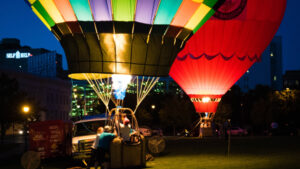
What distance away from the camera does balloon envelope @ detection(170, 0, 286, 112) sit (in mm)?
29422

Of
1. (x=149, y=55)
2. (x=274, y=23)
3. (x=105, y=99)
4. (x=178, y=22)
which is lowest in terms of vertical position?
(x=105, y=99)

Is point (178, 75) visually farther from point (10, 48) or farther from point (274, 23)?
point (10, 48)

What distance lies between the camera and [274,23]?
100ft

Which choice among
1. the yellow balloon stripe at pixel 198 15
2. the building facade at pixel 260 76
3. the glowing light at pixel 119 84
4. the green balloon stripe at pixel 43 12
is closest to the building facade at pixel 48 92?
the glowing light at pixel 119 84

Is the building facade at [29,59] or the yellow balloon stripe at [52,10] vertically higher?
the building facade at [29,59]

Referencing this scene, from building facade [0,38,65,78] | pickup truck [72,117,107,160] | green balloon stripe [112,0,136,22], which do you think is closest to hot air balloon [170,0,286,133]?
pickup truck [72,117,107,160]

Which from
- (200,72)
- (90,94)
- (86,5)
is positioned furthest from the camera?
(90,94)

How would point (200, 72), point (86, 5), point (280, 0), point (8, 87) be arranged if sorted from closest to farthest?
1. point (86, 5)
2. point (280, 0)
3. point (200, 72)
4. point (8, 87)

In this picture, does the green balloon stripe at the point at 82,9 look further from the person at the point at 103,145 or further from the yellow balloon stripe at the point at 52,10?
the person at the point at 103,145

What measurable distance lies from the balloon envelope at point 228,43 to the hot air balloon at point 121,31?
46.2ft

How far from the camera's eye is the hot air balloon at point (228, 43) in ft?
96.5

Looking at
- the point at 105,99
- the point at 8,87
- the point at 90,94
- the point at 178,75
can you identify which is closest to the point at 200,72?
the point at 178,75

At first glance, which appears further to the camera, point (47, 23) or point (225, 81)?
point (225, 81)

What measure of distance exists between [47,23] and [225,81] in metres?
19.3
